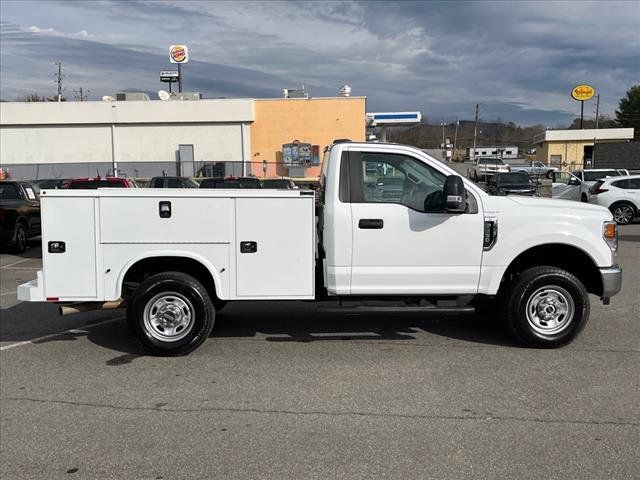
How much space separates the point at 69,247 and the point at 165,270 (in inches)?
37.0

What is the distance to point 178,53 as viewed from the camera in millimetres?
46906

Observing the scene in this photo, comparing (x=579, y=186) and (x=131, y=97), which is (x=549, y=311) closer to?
(x=579, y=186)

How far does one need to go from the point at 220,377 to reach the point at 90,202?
2072 millimetres

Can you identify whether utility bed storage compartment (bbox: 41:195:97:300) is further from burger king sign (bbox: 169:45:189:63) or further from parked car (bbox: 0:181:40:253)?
burger king sign (bbox: 169:45:189:63)

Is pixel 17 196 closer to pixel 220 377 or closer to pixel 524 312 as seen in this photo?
pixel 220 377

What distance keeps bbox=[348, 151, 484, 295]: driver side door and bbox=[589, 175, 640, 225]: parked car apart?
15.8m

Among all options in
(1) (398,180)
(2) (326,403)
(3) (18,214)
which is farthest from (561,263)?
(3) (18,214)

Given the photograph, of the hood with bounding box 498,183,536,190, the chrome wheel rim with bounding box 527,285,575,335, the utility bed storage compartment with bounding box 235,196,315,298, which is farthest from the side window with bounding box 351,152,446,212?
the hood with bounding box 498,183,536,190

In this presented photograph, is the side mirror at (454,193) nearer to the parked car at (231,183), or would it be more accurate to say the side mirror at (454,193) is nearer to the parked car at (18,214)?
the parked car at (18,214)

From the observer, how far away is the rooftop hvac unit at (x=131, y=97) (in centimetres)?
3959

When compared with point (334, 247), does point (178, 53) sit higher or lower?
higher

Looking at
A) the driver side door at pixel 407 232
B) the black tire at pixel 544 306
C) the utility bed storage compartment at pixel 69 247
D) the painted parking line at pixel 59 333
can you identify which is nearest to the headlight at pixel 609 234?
the black tire at pixel 544 306

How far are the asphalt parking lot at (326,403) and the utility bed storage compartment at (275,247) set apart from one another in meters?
0.71

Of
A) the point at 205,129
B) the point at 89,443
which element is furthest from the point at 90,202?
the point at 205,129
